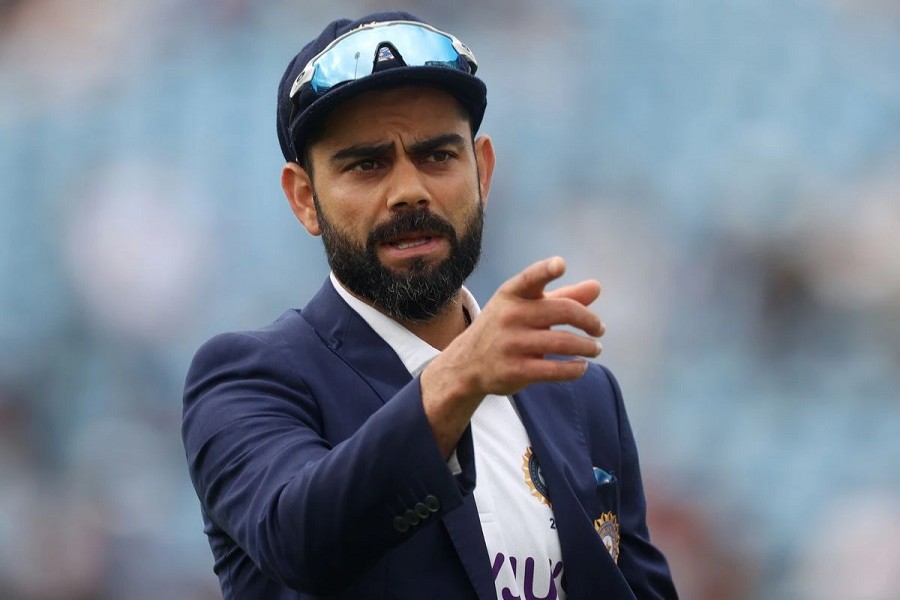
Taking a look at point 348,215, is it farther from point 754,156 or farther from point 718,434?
point 754,156

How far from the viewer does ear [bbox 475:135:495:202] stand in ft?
6.95

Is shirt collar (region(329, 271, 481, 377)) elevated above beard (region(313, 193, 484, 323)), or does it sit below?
below

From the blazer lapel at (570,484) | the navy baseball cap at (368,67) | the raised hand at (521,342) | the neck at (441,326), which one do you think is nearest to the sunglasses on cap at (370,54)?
the navy baseball cap at (368,67)

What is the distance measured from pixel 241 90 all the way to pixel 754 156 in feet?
5.85

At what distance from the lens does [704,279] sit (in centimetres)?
429

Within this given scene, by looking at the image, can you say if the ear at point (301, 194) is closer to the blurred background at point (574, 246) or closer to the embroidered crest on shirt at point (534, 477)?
the embroidered crest on shirt at point (534, 477)

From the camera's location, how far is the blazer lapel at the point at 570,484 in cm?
181

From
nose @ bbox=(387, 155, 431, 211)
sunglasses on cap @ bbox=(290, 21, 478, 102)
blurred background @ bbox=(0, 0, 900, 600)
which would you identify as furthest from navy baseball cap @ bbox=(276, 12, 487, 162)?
blurred background @ bbox=(0, 0, 900, 600)

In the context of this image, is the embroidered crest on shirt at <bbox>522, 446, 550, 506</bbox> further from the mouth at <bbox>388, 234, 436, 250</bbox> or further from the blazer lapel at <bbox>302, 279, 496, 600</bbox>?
the mouth at <bbox>388, 234, 436, 250</bbox>

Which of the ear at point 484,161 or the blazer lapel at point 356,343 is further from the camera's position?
the ear at point 484,161

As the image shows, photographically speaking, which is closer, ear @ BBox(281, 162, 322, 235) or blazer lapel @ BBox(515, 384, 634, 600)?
blazer lapel @ BBox(515, 384, 634, 600)

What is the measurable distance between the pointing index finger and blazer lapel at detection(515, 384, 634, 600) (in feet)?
1.91

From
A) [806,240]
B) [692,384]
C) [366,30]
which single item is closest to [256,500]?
[366,30]

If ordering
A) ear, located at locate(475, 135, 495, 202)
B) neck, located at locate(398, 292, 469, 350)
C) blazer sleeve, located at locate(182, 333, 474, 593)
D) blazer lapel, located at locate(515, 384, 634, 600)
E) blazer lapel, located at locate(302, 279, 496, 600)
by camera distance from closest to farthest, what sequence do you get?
blazer sleeve, located at locate(182, 333, 474, 593) → blazer lapel, located at locate(302, 279, 496, 600) → blazer lapel, located at locate(515, 384, 634, 600) → neck, located at locate(398, 292, 469, 350) → ear, located at locate(475, 135, 495, 202)
